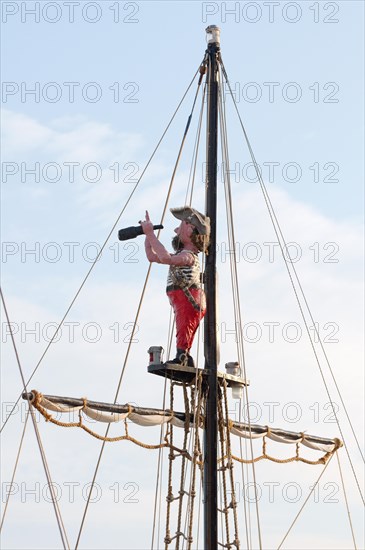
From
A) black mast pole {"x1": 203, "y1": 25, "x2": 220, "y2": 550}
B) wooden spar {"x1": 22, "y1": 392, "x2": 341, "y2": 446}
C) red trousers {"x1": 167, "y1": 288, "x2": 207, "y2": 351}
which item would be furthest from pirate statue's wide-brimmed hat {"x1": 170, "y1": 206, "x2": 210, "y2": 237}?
wooden spar {"x1": 22, "y1": 392, "x2": 341, "y2": 446}

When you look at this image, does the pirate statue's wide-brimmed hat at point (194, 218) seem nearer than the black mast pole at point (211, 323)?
No

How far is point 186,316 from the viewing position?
943 inches

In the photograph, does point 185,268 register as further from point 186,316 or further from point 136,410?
point 136,410

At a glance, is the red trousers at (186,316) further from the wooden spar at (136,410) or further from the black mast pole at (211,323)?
the wooden spar at (136,410)

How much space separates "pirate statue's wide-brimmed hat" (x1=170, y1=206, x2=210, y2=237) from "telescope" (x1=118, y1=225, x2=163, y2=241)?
2.72 feet

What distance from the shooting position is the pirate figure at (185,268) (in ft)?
77.7

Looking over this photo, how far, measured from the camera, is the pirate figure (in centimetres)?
2369

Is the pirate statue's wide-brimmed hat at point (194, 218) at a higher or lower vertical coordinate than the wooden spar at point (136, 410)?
higher

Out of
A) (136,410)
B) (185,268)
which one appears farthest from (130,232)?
(136,410)

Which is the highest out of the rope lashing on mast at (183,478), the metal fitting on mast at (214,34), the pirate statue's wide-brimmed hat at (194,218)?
the metal fitting on mast at (214,34)

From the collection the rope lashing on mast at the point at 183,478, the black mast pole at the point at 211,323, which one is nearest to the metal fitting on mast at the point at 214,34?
the black mast pole at the point at 211,323

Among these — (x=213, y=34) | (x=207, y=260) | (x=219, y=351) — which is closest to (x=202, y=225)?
(x=207, y=260)

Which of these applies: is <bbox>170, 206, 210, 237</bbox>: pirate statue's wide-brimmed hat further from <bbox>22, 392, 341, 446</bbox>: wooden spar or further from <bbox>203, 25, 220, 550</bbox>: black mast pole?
<bbox>22, 392, 341, 446</bbox>: wooden spar

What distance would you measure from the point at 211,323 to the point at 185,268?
1065 mm
